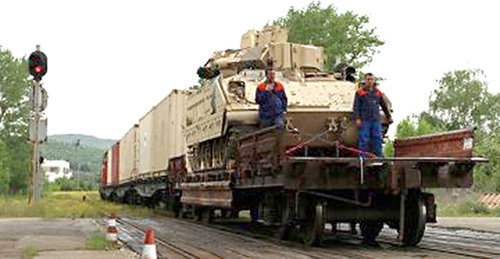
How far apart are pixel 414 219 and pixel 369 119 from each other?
5.82ft

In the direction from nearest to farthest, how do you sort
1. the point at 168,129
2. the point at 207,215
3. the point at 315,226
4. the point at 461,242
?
the point at 315,226 < the point at 461,242 < the point at 207,215 < the point at 168,129

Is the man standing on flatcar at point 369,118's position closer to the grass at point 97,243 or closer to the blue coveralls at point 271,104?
the blue coveralls at point 271,104

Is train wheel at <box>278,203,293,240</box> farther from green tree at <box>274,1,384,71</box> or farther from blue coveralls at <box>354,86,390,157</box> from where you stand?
green tree at <box>274,1,384,71</box>

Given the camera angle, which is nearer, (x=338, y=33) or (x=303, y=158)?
(x=303, y=158)

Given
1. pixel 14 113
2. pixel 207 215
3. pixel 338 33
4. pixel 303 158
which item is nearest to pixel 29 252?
pixel 303 158

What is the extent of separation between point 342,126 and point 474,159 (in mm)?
2485

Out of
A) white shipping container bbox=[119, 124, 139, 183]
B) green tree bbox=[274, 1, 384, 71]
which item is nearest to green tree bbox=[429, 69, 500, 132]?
green tree bbox=[274, 1, 384, 71]

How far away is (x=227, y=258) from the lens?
11055mm

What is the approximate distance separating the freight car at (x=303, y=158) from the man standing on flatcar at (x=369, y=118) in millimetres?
291

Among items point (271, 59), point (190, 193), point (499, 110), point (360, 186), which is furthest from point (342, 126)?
point (499, 110)

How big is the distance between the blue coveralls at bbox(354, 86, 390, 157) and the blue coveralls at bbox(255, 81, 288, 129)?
1.22 meters

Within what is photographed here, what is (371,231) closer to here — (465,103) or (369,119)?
(369,119)

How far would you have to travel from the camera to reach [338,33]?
A: 170ft

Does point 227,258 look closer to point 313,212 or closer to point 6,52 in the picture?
point 313,212
